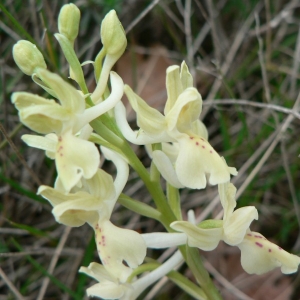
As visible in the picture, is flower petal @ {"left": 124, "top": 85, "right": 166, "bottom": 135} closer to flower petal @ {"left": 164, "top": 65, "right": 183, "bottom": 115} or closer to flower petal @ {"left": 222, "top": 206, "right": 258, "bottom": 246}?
flower petal @ {"left": 164, "top": 65, "right": 183, "bottom": 115}

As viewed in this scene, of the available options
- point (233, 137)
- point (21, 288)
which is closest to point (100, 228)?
point (21, 288)

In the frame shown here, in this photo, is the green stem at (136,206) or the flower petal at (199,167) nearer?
the flower petal at (199,167)

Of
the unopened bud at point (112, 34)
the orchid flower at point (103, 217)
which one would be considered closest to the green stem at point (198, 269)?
the orchid flower at point (103, 217)

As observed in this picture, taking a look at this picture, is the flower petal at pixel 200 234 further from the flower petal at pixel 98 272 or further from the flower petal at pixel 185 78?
the flower petal at pixel 185 78

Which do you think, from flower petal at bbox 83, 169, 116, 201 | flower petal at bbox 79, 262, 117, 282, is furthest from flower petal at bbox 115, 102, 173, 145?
flower petal at bbox 79, 262, 117, 282

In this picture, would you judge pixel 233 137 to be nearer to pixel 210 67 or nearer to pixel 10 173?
pixel 210 67
